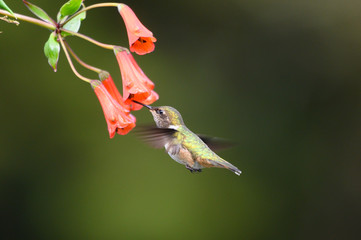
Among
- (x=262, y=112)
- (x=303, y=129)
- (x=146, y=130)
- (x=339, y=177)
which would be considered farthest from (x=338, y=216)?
(x=146, y=130)

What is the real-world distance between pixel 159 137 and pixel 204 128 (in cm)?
346

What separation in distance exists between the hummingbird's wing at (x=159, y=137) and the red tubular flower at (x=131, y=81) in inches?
5.2

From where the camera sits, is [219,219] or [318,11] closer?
[219,219]

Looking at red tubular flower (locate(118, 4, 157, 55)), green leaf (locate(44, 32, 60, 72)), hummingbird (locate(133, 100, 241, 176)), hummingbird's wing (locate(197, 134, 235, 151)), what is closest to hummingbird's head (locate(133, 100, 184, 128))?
hummingbird (locate(133, 100, 241, 176))

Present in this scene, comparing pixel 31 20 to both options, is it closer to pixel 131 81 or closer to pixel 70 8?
pixel 70 8

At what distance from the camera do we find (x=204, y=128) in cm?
559

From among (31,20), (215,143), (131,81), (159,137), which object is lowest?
(215,143)

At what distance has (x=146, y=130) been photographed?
2.01 metres

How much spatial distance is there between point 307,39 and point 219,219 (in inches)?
99.4

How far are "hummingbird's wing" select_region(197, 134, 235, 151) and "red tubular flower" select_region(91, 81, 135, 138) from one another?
30.5 inches

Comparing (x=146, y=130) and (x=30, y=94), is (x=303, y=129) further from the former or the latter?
(x=146, y=130)

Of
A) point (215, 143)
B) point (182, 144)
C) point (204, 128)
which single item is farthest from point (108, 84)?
point (204, 128)

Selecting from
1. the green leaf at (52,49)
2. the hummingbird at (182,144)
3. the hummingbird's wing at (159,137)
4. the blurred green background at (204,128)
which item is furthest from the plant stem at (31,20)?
the blurred green background at (204,128)

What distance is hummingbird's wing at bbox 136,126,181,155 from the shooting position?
2018 millimetres
